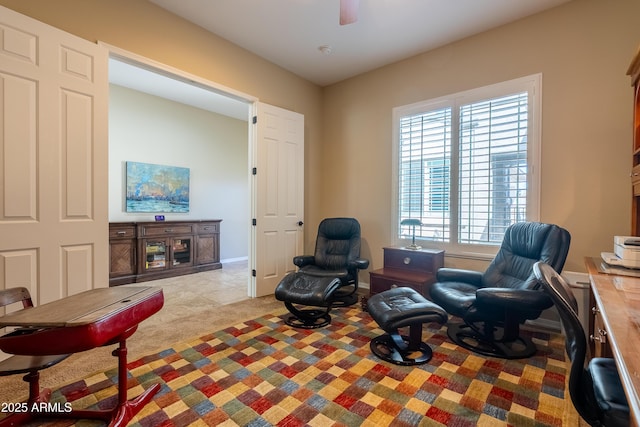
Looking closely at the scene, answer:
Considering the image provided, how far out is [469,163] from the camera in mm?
3330

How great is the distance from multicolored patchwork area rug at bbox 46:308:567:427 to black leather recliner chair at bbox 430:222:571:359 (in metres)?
0.20

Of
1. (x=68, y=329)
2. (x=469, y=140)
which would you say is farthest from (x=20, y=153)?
(x=469, y=140)

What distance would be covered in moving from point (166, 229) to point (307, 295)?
10.8 ft

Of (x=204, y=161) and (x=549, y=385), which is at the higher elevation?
(x=204, y=161)

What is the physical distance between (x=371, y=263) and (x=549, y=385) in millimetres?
2457

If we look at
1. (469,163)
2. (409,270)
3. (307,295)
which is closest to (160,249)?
(307,295)

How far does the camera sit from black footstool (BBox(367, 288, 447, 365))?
84.5 inches

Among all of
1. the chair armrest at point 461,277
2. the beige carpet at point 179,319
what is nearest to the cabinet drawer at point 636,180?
the chair armrest at point 461,277

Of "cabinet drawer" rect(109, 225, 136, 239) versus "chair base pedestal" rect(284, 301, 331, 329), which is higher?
"cabinet drawer" rect(109, 225, 136, 239)

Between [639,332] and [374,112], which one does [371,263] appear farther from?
[639,332]

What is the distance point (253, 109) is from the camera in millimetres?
3760

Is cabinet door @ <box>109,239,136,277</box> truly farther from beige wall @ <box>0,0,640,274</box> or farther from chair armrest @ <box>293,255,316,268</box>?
beige wall @ <box>0,0,640,274</box>

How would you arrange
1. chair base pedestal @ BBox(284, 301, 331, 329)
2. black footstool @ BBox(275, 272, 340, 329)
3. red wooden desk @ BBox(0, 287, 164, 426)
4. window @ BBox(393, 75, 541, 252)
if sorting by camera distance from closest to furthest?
red wooden desk @ BBox(0, 287, 164, 426) → black footstool @ BBox(275, 272, 340, 329) → chair base pedestal @ BBox(284, 301, 331, 329) → window @ BBox(393, 75, 541, 252)

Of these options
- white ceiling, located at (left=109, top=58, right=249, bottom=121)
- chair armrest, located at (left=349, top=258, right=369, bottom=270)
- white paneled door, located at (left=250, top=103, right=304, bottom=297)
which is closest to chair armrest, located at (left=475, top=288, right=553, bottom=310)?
chair armrest, located at (left=349, top=258, right=369, bottom=270)
